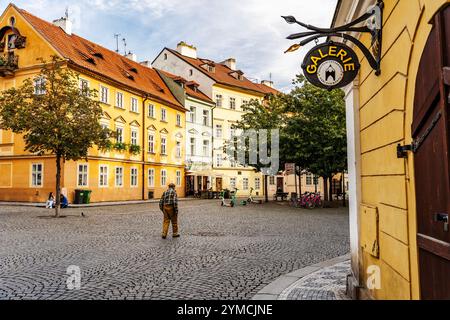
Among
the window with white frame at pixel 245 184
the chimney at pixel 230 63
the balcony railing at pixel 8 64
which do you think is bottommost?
the window with white frame at pixel 245 184

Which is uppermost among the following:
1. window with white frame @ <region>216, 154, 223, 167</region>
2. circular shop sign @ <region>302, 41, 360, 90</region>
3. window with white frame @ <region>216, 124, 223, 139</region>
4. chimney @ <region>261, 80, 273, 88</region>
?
chimney @ <region>261, 80, 273, 88</region>

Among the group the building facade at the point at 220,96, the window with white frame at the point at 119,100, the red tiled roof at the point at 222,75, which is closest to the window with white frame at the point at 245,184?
the building facade at the point at 220,96

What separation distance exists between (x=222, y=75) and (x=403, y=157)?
50059 mm

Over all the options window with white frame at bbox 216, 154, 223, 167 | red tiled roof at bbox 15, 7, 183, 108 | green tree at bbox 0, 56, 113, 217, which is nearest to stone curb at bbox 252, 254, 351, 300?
green tree at bbox 0, 56, 113, 217

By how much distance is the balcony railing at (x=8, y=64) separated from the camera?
3003 centimetres

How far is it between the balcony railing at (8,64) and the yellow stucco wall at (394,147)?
30.3 metres

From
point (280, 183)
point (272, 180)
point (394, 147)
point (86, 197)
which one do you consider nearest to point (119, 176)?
point (86, 197)

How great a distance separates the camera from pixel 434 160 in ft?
10.1

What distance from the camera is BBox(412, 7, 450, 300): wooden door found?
2.75 m

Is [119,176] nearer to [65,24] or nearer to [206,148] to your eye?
[65,24]

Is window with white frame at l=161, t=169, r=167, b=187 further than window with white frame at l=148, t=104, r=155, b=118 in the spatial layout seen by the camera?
Yes

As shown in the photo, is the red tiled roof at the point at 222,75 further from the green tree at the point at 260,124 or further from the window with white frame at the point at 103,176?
the window with white frame at the point at 103,176

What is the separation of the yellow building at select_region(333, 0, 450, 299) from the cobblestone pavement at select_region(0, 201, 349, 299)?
6.76 feet

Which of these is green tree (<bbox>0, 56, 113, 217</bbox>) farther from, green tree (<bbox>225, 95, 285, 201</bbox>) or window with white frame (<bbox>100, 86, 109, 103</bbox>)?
green tree (<bbox>225, 95, 285, 201</bbox>)
